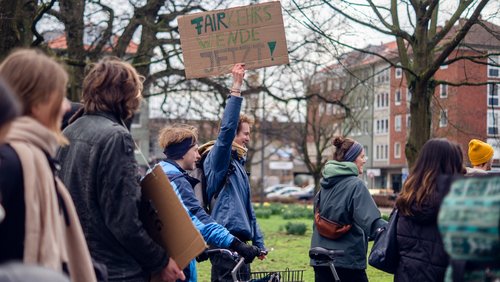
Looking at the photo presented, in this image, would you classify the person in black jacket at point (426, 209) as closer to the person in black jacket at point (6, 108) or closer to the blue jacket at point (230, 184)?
the blue jacket at point (230, 184)

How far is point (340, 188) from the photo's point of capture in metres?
7.09

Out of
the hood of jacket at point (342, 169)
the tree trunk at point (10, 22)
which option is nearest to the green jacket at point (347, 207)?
the hood of jacket at point (342, 169)

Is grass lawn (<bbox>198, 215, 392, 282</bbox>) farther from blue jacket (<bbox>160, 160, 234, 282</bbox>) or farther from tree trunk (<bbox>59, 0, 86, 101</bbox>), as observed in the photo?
tree trunk (<bbox>59, 0, 86, 101</bbox>)

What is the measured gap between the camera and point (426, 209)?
520 centimetres

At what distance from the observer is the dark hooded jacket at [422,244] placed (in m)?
5.21

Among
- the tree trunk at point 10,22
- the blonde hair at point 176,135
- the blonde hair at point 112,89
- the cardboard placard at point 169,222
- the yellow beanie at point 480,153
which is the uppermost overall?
the tree trunk at point 10,22

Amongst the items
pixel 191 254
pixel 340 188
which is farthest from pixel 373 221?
pixel 191 254

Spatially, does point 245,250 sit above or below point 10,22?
below

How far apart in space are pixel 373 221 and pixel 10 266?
14.5 feet

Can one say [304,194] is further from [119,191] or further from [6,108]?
[6,108]

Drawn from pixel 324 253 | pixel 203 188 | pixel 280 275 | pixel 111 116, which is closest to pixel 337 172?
pixel 324 253

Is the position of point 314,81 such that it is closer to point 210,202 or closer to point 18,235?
point 210,202

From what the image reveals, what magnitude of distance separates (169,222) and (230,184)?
2.05m

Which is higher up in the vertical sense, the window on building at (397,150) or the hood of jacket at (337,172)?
the hood of jacket at (337,172)
